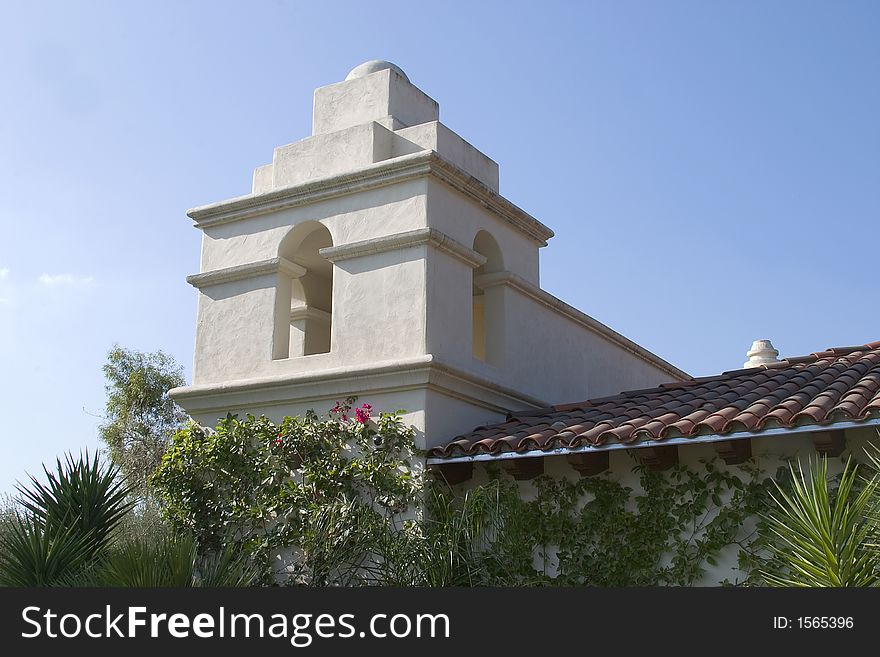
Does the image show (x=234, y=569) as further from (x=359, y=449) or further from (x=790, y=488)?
(x=790, y=488)

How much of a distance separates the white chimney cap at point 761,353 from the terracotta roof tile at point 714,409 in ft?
16.4

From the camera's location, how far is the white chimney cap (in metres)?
17.1

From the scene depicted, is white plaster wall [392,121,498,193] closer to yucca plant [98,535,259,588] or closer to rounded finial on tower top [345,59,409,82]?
rounded finial on tower top [345,59,409,82]

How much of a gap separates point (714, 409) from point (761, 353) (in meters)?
8.59

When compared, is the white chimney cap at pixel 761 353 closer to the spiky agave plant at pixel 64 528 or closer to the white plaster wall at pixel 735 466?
the white plaster wall at pixel 735 466

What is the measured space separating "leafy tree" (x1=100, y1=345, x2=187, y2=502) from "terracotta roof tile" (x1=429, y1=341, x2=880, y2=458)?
1949cm

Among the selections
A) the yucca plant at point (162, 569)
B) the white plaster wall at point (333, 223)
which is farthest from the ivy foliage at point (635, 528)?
the white plaster wall at point (333, 223)

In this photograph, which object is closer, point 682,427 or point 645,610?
point 645,610

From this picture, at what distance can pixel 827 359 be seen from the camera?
1168 centimetres

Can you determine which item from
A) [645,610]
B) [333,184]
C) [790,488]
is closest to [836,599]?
[645,610]

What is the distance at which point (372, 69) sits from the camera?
42.4 ft

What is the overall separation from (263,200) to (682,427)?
6.40 m

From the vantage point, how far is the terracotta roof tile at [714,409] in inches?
330

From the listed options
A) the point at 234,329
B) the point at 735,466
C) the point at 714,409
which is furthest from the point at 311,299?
the point at 735,466
